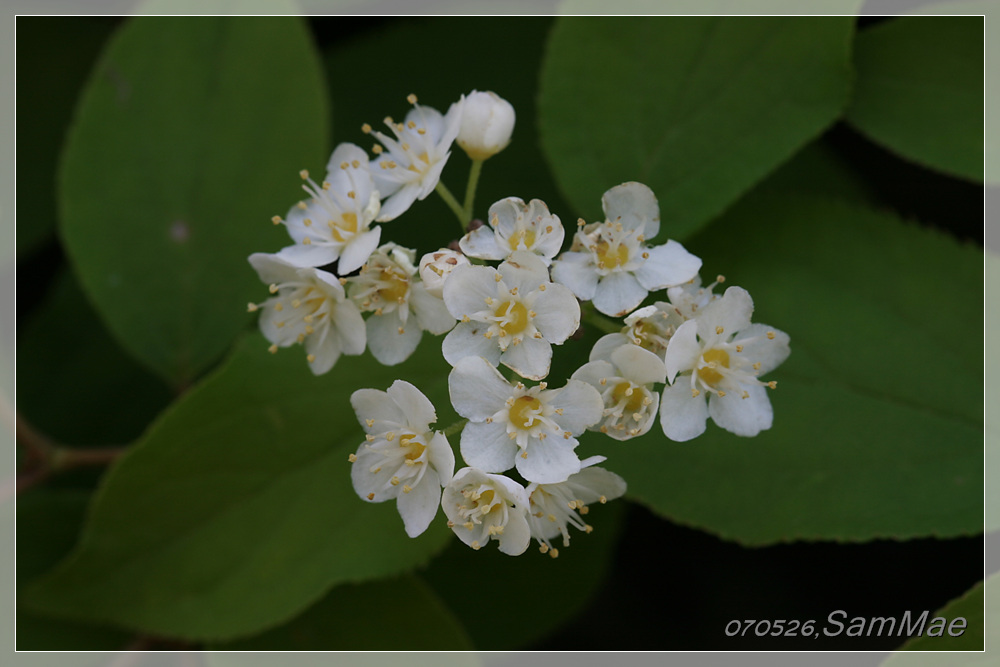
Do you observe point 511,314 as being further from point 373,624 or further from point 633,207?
point 373,624

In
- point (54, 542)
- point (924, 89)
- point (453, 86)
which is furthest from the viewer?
point (453, 86)

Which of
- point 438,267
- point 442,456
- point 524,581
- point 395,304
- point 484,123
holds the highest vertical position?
point 484,123

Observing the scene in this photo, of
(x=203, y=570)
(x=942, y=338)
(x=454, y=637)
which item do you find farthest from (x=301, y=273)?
(x=942, y=338)

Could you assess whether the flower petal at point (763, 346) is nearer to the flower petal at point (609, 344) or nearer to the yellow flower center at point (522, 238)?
the flower petal at point (609, 344)

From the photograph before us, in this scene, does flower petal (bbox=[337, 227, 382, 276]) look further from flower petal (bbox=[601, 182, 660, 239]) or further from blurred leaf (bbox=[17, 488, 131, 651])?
blurred leaf (bbox=[17, 488, 131, 651])

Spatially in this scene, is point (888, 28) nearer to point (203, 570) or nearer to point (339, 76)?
point (339, 76)

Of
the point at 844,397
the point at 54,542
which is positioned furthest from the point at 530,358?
the point at 54,542

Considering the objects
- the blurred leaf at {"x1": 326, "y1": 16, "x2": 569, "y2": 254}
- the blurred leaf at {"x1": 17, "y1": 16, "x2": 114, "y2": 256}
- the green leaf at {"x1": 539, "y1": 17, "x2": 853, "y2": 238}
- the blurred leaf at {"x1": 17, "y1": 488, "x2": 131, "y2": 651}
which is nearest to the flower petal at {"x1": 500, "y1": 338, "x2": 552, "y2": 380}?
the green leaf at {"x1": 539, "y1": 17, "x2": 853, "y2": 238}
